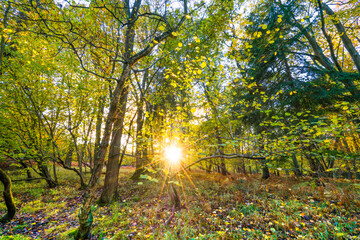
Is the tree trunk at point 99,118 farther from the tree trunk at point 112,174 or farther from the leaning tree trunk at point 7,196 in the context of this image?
the leaning tree trunk at point 7,196

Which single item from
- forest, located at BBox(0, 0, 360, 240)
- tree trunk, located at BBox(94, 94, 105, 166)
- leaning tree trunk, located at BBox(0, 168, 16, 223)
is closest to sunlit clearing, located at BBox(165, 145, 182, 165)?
forest, located at BBox(0, 0, 360, 240)

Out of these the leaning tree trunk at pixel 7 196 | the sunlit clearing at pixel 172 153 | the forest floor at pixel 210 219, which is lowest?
the forest floor at pixel 210 219

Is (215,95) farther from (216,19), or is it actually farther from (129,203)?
(129,203)

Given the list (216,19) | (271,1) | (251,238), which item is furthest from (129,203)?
(271,1)

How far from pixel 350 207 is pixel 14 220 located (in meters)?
10.7

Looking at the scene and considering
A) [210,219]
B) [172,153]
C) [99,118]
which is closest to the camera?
[172,153]

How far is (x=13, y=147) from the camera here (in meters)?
5.90

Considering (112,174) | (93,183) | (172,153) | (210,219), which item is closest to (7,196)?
(112,174)

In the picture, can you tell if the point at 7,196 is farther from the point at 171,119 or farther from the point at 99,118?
the point at 171,119

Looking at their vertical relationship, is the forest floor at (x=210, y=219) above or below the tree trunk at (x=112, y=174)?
below

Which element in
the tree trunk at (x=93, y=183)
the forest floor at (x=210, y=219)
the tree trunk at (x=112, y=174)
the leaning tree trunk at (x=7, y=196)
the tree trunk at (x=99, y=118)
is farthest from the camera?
the tree trunk at (x=99, y=118)

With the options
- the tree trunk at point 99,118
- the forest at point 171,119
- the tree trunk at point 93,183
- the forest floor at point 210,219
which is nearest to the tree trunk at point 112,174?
the forest at point 171,119

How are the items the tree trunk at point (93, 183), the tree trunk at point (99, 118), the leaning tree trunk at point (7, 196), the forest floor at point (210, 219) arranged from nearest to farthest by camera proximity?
the tree trunk at point (93, 183)
the forest floor at point (210, 219)
the leaning tree trunk at point (7, 196)
the tree trunk at point (99, 118)

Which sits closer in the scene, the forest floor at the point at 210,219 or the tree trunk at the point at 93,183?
the tree trunk at the point at 93,183
